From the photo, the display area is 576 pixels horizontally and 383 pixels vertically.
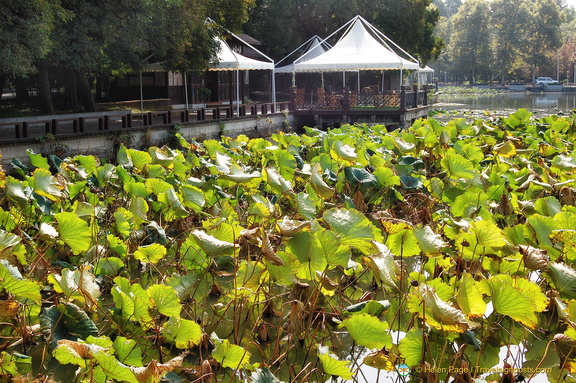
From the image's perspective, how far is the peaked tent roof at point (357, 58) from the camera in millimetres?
22406

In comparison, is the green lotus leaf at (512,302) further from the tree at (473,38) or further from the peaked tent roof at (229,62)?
the tree at (473,38)

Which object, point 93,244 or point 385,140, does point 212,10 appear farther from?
point 93,244

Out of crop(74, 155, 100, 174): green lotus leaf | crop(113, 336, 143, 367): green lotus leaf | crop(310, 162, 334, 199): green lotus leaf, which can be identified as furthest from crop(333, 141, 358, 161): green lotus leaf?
crop(113, 336, 143, 367): green lotus leaf

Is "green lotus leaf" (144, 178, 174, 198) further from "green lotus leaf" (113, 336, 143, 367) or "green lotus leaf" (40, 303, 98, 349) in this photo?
"green lotus leaf" (113, 336, 143, 367)

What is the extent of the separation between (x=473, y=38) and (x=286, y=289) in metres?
65.5

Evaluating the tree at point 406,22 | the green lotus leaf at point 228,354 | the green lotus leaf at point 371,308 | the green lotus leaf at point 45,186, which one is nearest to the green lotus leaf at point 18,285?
the green lotus leaf at point 228,354

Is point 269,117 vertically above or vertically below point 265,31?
below

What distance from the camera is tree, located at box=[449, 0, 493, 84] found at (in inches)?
2598

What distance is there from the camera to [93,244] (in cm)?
533

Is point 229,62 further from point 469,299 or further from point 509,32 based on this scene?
point 509,32

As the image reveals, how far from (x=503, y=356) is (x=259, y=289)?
60.2 inches

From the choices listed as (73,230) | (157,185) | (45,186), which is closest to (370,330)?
(73,230)

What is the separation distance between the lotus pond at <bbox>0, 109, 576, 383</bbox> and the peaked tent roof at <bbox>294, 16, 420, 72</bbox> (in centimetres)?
1593

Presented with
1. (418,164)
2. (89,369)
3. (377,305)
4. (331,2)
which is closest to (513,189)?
(418,164)
